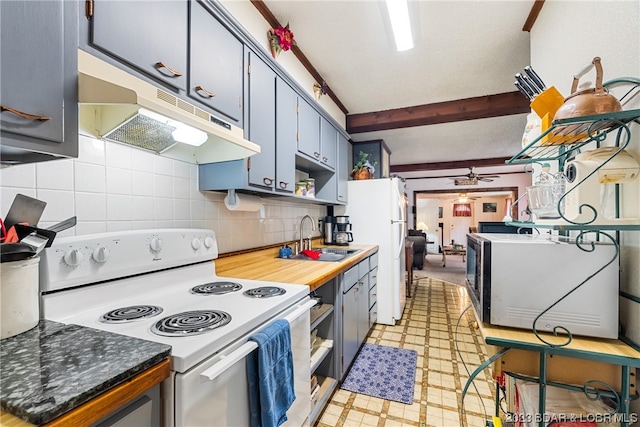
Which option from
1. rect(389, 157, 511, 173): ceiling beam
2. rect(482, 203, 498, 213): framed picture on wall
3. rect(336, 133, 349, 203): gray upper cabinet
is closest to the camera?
rect(336, 133, 349, 203): gray upper cabinet

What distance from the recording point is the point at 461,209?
11.3 metres

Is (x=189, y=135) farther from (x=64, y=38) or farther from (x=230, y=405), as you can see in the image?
(x=230, y=405)

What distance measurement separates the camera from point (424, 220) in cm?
1101

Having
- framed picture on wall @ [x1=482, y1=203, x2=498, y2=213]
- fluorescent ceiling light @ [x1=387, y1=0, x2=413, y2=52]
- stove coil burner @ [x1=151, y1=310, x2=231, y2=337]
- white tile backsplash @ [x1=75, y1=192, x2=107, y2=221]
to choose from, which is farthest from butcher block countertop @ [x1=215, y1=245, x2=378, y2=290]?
framed picture on wall @ [x1=482, y1=203, x2=498, y2=213]

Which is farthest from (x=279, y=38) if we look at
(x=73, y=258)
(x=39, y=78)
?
(x=73, y=258)

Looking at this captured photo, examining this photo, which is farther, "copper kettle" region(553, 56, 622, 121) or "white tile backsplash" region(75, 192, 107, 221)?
"white tile backsplash" region(75, 192, 107, 221)

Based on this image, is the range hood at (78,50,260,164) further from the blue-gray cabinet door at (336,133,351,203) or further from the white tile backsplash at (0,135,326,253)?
the blue-gray cabinet door at (336,133,351,203)

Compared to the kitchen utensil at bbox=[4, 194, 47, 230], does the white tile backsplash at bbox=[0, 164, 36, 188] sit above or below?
above

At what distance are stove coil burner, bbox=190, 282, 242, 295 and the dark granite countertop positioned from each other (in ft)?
1.45

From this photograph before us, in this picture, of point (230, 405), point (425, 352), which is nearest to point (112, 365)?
point (230, 405)

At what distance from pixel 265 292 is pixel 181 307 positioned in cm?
33

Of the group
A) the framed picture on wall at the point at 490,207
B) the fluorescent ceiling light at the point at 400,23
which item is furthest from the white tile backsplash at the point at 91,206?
the framed picture on wall at the point at 490,207

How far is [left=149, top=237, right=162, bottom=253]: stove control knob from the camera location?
1.11 meters

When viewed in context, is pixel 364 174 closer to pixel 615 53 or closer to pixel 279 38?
pixel 279 38
